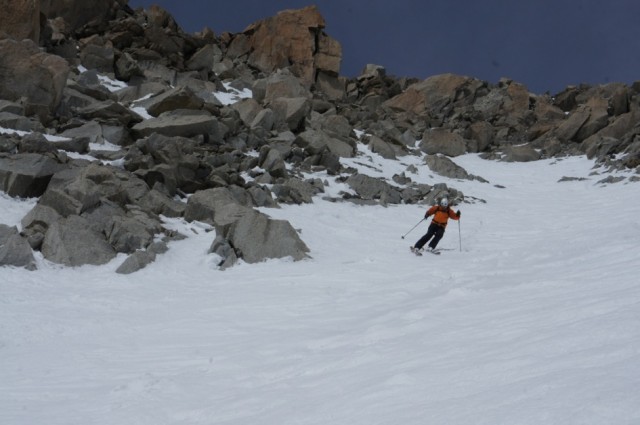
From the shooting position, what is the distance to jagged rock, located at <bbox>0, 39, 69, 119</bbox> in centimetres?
1998

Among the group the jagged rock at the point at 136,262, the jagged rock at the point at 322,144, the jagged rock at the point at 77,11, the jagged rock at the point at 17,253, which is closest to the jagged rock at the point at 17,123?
the jagged rock at the point at 17,253

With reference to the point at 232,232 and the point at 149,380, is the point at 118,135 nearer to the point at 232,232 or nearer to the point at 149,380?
the point at 232,232

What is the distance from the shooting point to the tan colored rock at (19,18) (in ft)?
85.8

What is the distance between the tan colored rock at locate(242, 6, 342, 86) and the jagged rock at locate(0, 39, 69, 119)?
28.4 metres

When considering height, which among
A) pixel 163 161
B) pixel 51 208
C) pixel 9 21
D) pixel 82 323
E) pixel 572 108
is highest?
pixel 572 108

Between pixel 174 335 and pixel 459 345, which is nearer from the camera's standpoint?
pixel 459 345

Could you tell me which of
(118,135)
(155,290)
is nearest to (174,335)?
(155,290)

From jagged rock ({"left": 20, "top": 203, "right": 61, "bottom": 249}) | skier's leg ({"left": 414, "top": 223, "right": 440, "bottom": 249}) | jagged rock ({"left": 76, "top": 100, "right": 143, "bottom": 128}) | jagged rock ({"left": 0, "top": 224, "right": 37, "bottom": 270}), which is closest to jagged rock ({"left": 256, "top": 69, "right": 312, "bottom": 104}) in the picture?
jagged rock ({"left": 76, "top": 100, "right": 143, "bottom": 128})

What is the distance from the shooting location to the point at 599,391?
344 centimetres

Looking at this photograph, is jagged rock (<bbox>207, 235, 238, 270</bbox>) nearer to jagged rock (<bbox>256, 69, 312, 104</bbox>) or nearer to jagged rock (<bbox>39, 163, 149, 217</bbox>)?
jagged rock (<bbox>39, 163, 149, 217</bbox>)

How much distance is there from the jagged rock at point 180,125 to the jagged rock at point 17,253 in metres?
9.71

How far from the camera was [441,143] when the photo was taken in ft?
130

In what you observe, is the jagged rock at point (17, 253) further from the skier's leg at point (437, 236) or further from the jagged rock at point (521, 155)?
the jagged rock at point (521, 155)

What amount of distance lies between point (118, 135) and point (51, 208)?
717cm
